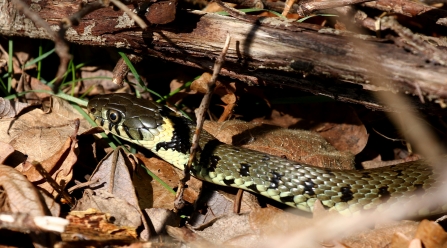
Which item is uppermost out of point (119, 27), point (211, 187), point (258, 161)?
point (119, 27)

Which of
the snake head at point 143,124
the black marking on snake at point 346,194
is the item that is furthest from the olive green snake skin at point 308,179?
the snake head at point 143,124

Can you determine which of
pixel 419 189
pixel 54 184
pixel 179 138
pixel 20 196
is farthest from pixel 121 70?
pixel 419 189

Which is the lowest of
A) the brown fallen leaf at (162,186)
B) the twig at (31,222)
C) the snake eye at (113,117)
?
the brown fallen leaf at (162,186)

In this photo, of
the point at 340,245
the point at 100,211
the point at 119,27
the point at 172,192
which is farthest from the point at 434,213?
the point at 119,27

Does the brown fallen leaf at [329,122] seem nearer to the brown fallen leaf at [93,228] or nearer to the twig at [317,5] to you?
the twig at [317,5]

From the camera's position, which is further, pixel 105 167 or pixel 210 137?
pixel 210 137

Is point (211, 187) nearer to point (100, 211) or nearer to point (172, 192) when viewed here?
point (172, 192)
